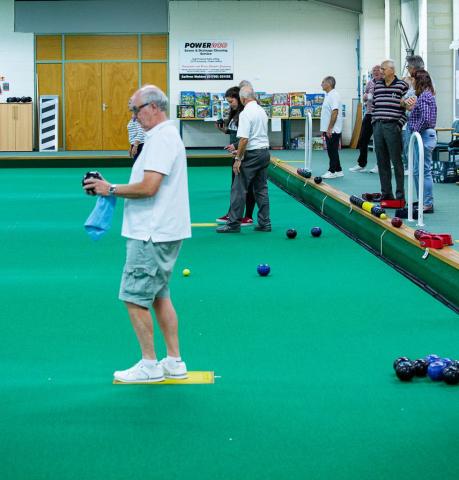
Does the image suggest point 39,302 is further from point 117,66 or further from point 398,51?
point 117,66

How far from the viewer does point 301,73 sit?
24031mm

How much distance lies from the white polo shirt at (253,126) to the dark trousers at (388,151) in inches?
43.9

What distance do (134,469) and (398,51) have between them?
18720mm

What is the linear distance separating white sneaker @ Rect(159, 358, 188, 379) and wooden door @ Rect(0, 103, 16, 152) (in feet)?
63.1

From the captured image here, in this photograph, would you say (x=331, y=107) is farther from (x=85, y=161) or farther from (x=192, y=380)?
(x=192, y=380)

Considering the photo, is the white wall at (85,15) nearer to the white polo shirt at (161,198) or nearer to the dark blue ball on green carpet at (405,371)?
the white polo shirt at (161,198)

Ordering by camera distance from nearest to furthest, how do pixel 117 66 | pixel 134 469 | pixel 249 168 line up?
pixel 134 469 < pixel 249 168 < pixel 117 66

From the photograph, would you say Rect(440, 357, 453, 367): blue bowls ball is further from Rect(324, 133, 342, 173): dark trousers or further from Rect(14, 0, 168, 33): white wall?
Rect(14, 0, 168, 33): white wall

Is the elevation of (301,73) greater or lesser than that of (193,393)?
greater

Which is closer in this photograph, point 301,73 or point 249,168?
point 249,168

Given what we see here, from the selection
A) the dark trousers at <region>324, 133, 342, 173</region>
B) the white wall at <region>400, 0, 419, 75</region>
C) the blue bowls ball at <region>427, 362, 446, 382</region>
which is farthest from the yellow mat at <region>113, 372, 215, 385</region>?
the white wall at <region>400, 0, 419, 75</region>

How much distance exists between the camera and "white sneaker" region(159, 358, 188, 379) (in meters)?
5.01

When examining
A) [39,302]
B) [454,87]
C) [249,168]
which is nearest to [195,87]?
[454,87]

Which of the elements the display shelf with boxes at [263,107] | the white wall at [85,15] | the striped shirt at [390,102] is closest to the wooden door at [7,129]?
the white wall at [85,15]
